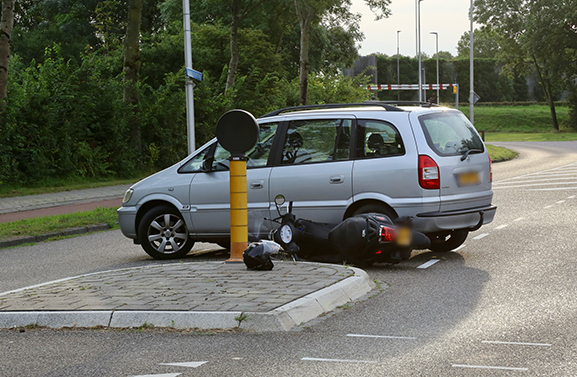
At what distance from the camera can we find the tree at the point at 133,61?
75.7ft

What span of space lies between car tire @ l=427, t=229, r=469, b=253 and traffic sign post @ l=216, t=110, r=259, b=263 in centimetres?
262

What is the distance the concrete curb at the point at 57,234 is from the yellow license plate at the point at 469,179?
23.9ft

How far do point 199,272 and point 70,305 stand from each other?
5.51 feet

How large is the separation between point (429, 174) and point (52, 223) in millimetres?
7862

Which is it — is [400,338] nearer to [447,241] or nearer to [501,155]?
[447,241]

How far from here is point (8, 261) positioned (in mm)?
10172

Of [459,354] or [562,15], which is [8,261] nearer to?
[459,354]

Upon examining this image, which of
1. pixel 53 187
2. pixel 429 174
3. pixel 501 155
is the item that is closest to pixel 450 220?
pixel 429 174

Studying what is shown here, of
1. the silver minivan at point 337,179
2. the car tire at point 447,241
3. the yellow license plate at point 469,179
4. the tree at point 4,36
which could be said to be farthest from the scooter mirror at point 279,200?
the tree at point 4,36

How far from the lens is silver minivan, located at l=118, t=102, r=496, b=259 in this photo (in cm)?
835

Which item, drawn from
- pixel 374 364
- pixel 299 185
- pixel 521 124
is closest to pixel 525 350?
pixel 374 364

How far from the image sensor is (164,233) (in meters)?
9.67

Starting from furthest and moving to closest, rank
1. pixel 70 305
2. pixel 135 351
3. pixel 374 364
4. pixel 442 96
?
pixel 442 96 < pixel 70 305 < pixel 135 351 < pixel 374 364

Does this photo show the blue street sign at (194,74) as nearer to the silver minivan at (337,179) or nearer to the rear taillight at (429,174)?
the silver minivan at (337,179)
